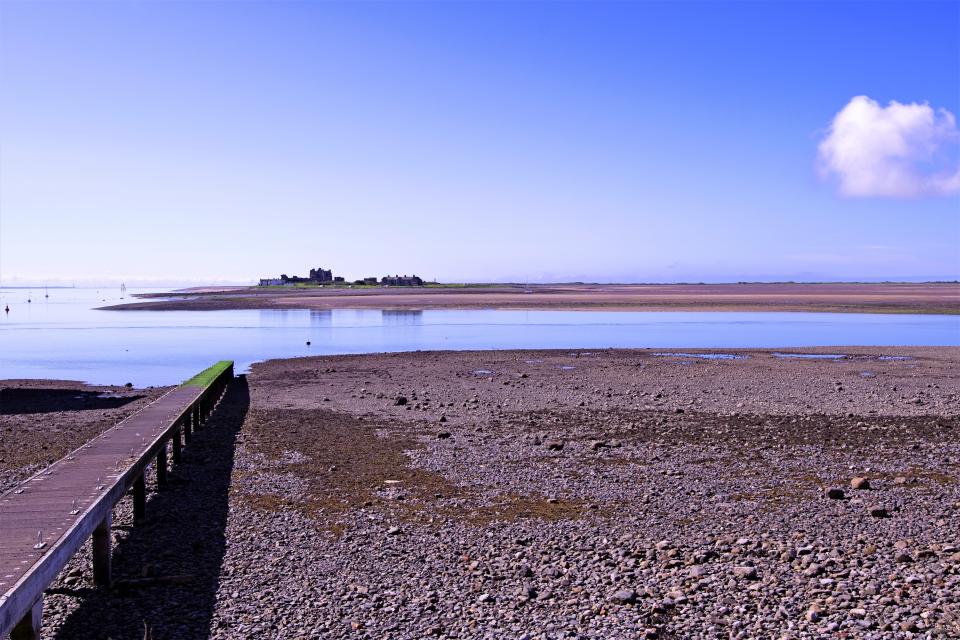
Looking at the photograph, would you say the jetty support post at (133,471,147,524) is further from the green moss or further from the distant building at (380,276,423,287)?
the distant building at (380,276,423,287)

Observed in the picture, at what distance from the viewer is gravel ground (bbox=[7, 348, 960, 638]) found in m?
6.98

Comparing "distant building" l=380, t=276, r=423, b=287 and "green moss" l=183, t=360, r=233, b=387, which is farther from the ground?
"distant building" l=380, t=276, r=423, b=287

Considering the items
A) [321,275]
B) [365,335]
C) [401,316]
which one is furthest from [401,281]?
[365,335]

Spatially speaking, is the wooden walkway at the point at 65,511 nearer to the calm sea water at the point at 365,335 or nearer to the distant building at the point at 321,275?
the calm sea water at the point at 365,335

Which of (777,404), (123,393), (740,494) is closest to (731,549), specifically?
(740,494)

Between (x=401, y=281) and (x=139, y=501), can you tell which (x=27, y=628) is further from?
(x=401, y=281)

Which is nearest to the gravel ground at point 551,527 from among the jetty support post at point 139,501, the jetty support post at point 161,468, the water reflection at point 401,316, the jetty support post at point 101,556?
the jetty support post at point 101,556

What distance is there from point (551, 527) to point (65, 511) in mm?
5533

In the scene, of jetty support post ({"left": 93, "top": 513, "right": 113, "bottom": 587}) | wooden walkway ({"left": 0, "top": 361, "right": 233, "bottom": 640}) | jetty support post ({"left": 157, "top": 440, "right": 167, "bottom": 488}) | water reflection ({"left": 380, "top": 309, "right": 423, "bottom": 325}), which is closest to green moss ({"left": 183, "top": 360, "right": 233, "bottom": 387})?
wooden walkway ({"left": 0, "top": 361, "right": 233, "bottom": 640})

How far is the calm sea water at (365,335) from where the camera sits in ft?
109

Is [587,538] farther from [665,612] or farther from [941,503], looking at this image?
[941,503]

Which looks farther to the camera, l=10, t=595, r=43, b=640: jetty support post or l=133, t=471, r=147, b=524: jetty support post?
l=133, t=471, r=147, b=524: jetty support post

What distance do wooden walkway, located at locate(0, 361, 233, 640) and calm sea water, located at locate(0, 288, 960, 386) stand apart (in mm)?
16095

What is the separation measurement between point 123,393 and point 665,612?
20072 millimetres
